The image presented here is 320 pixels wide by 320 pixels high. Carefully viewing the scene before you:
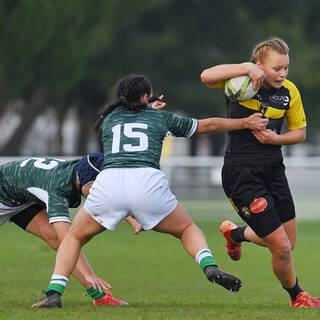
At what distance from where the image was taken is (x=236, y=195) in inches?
327

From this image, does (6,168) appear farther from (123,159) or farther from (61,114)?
(61,114)

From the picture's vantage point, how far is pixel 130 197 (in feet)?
24.2

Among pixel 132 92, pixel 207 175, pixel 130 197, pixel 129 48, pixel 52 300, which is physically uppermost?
pixel 132 92

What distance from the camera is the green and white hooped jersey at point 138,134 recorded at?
7.54 meters

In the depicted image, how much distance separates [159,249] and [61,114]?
3526 cm

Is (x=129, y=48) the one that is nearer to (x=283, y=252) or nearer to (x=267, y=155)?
(x=267, y=155)

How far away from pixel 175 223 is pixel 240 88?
4.02ft

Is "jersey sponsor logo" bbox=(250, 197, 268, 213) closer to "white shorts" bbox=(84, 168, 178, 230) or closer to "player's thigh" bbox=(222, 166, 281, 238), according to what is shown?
"player's thigh" bbox=(222, 166, 281, 238)

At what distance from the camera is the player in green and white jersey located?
743 centimetres

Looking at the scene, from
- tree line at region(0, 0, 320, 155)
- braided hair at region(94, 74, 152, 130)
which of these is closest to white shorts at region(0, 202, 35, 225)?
braided hair at region(94, 74, 152, 130)

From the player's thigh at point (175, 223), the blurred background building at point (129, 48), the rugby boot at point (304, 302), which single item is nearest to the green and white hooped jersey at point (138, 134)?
the player's thigh at point (175, 223)

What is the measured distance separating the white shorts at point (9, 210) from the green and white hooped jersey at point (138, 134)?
1.29 m

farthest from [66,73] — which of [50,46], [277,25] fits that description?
[277,25]

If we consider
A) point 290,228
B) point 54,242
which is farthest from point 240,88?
point 54,242
